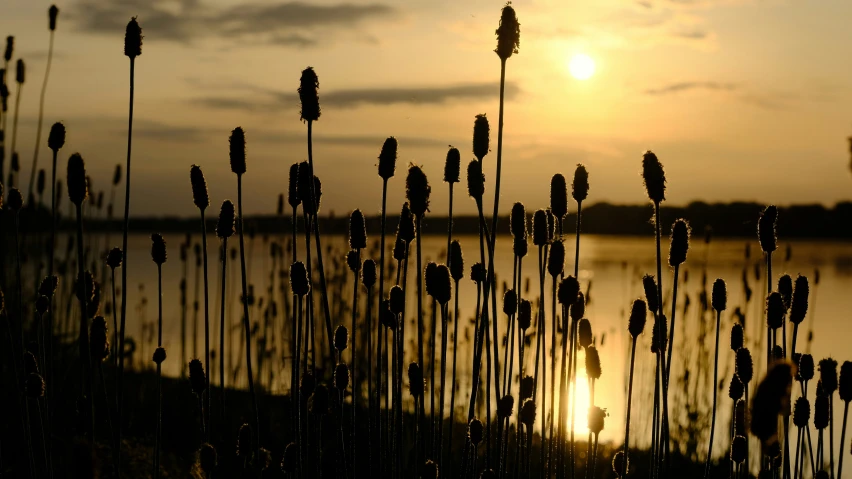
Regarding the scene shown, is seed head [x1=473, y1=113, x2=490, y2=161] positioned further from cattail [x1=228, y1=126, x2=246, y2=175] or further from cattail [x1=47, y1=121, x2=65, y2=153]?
cattail [x1=47, y1=121, x2=65, y2=153]

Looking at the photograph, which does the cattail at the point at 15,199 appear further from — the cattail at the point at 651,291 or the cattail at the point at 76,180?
the cattail at the point at 651,291

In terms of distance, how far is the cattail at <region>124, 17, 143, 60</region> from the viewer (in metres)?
2.73

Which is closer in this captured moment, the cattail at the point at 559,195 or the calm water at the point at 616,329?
the cattail at the point at 559,195

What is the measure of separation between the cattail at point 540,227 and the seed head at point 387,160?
1.72 ft

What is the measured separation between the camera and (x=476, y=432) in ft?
9.25

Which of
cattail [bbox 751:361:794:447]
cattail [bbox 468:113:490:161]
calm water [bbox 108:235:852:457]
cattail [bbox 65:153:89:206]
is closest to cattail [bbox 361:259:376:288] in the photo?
cattail [bbox 468:113:490:161]

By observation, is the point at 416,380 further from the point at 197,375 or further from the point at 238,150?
the point at 238,150

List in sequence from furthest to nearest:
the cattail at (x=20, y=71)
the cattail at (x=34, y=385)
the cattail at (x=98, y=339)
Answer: the cattail at (x=20, y=71), the cattail at (x=98, y=339), the cattail at (x=34, y=385)

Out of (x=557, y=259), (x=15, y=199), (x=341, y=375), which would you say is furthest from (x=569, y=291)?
(x=15, y=199)

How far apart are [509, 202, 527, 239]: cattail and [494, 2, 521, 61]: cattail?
1.94ft

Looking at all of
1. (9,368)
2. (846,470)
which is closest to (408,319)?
(846,470)

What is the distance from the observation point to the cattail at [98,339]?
2705 mm

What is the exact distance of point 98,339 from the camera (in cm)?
273

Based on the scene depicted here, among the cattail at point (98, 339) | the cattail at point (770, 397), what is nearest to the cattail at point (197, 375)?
the cattail at point (98, 339)
